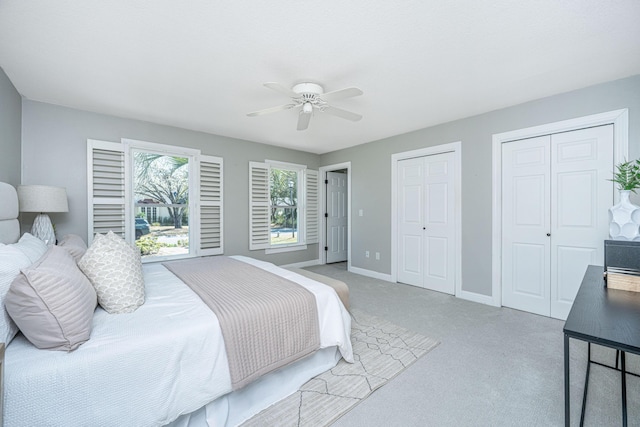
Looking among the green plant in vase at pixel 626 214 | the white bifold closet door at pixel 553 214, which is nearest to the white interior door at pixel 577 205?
the white bifold closet door at pixel 553 214

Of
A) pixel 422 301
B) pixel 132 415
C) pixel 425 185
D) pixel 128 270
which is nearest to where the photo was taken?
pixel 132 415

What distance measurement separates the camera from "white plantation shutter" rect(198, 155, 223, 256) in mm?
4223

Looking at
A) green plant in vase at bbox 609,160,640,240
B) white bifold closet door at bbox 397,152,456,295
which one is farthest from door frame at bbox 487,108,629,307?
green plant in vase at bbox 609,160,640,240

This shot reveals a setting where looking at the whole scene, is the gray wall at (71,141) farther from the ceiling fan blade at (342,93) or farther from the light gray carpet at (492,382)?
the light gray carpet at (492,382)

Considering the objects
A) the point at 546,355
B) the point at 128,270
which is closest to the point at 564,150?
the point at 546,355

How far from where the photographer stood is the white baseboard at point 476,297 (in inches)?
135

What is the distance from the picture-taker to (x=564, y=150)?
2.92 meters

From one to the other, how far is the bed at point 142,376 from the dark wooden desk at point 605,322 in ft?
5.05

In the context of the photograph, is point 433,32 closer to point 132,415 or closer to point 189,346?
point 189,346

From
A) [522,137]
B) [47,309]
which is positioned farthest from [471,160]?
[47,309]

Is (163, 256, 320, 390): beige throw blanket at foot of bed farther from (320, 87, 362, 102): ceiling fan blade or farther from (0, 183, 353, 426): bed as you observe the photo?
(320, 87, 362, 102): ceiling fan blade

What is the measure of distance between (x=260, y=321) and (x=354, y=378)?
33.7 inches

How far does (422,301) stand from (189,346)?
3.03m

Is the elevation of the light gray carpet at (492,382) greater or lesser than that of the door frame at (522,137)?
lesser
